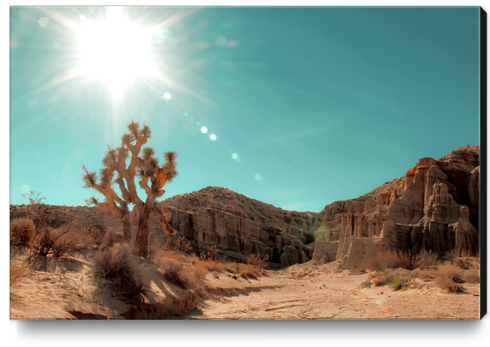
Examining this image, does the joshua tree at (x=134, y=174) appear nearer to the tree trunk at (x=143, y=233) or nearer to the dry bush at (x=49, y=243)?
the tree trunk at (x=143, y=233)

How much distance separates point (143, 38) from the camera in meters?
8.70

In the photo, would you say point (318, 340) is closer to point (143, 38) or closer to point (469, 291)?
point (469, 291)

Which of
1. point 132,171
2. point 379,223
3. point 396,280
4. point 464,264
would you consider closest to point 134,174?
point 132,171

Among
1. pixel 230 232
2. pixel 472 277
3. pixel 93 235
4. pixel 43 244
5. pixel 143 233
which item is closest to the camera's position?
pixel 43 244

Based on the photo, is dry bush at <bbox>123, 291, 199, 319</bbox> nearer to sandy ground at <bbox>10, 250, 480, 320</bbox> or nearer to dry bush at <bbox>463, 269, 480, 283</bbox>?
sandy ground at <bbox>10, 250, 480, 320</bbox>

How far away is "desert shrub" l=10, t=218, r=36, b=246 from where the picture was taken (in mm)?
9557

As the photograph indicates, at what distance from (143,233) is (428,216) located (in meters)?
25.8

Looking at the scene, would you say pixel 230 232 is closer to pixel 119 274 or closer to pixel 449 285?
pixel 449 285

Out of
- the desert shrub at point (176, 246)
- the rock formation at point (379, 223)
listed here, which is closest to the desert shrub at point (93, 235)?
the rock formation at point (379, 223)

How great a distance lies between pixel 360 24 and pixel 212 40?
13.9ft

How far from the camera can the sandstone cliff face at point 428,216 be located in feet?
83.8

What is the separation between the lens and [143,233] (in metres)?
14.2
